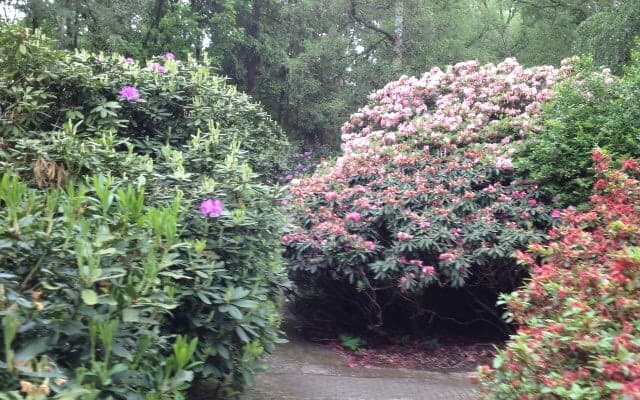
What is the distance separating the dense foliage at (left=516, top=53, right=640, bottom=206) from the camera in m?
5.30

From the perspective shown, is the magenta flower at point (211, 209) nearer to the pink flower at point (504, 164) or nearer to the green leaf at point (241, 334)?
the green leaf at point (241, 334)

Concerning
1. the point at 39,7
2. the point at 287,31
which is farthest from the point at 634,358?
the point at 287,31

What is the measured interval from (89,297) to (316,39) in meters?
17.6

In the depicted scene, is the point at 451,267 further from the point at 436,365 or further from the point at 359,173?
the point at 359,173

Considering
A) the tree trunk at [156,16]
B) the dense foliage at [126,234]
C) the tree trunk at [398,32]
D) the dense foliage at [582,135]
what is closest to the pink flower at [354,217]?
the dense foliage at [126,234]

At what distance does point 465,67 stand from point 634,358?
692 centimetres

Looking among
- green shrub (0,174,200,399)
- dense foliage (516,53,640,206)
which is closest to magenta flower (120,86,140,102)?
green shrub (0,174,200,399)

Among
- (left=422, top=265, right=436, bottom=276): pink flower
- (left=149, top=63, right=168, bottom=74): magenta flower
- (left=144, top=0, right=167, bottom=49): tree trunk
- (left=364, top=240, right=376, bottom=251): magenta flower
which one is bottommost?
(left=422, top=265, right=436, bottom=276): pink flower

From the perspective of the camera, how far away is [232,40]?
17.2 metres

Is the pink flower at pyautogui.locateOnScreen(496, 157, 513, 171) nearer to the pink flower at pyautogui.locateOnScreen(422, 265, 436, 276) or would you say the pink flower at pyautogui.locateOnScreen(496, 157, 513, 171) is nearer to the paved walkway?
the pink flower at pyautogui.locateOnScreen(422, 265, 436, 276)

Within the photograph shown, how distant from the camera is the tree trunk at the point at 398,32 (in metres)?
16.1

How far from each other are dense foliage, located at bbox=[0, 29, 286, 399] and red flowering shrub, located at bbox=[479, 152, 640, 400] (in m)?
1.33

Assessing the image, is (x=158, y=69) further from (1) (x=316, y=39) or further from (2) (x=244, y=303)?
(1) (x=316, y=39)

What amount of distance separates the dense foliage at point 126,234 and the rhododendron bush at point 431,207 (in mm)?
1438
